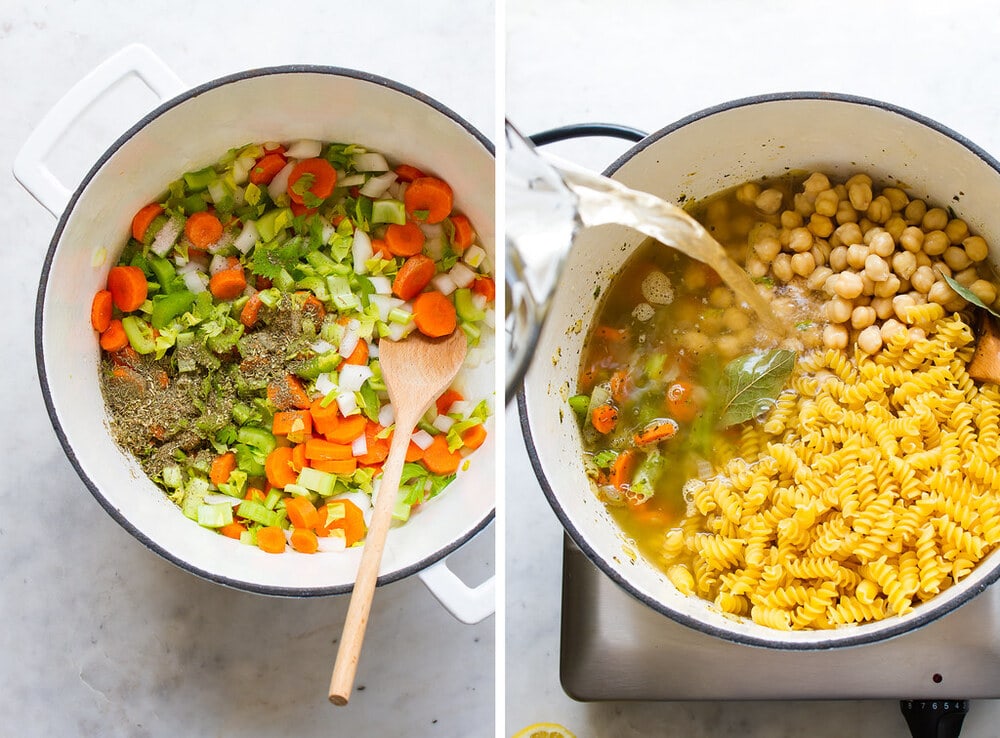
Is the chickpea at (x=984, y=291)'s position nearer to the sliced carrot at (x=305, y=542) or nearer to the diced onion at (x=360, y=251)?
the diced onion at (x=360, y=251)

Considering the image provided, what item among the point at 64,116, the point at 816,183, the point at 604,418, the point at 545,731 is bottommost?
the point at 545,731

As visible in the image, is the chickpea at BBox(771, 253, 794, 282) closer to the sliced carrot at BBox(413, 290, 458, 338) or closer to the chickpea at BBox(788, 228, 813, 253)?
the chickpea at BBox(788, 228, 813, 253)

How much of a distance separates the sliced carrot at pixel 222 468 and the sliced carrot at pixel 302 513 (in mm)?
109

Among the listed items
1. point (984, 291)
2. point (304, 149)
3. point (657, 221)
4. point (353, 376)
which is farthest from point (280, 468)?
point (984, 291)

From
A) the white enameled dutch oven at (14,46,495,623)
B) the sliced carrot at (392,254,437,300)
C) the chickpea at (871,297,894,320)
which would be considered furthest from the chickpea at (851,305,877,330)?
the sliced carrot at (392,254,437,300)

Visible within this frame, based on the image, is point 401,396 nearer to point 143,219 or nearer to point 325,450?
point 325,450

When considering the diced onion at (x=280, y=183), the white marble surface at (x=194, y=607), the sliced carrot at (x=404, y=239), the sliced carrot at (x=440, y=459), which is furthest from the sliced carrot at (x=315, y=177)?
the sliced carrot at (x=440, y=459)

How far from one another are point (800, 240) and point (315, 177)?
753 mm

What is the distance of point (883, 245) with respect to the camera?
4.47 feet

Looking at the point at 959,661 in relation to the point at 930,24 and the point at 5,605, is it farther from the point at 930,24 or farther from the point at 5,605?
the point at 5,605

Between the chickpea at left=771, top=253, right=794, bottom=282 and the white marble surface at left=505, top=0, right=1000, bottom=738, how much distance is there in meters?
0.33

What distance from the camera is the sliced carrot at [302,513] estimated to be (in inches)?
59.9

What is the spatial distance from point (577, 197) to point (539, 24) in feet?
3.10

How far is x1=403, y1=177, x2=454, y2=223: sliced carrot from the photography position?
61.4 inches
